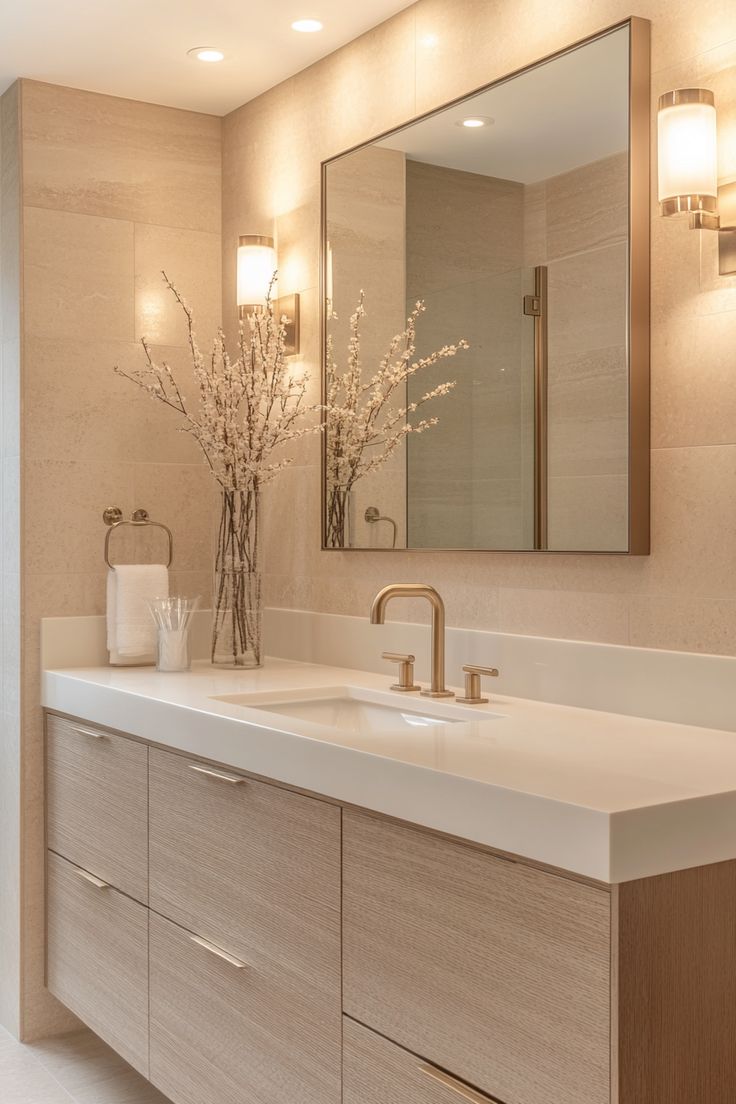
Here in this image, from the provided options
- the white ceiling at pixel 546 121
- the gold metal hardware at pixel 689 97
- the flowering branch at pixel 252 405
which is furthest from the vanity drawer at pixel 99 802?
the gold metal hardware at pixel 689 97

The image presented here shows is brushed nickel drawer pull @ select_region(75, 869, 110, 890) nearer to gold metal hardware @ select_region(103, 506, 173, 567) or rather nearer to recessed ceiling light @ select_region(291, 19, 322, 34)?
gold metal hardware @ select_region(103, 506, 173, 567)

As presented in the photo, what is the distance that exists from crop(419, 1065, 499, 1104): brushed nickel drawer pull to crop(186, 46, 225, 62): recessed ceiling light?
2296mm

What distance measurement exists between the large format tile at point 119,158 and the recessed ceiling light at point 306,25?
0.61 m

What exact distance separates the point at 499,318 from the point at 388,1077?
1381 mm

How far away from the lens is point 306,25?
103 inches

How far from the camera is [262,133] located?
10.0 ft

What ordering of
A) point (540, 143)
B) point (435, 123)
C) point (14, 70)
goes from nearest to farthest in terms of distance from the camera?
point (540, 143) < point (435, 123) < point (14, 70)

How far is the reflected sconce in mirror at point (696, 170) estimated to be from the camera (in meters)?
1.79

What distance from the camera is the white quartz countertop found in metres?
1.33

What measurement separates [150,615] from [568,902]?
1.77 m

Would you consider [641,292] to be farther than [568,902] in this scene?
Yes

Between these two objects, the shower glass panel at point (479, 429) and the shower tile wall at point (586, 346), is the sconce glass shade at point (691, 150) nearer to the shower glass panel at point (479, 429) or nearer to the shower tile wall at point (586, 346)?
the shower tile wall at point (586, 346)

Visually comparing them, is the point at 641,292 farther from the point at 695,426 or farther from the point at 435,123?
the point at 435,123

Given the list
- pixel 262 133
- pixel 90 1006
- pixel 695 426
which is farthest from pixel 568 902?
pixel 262 133
